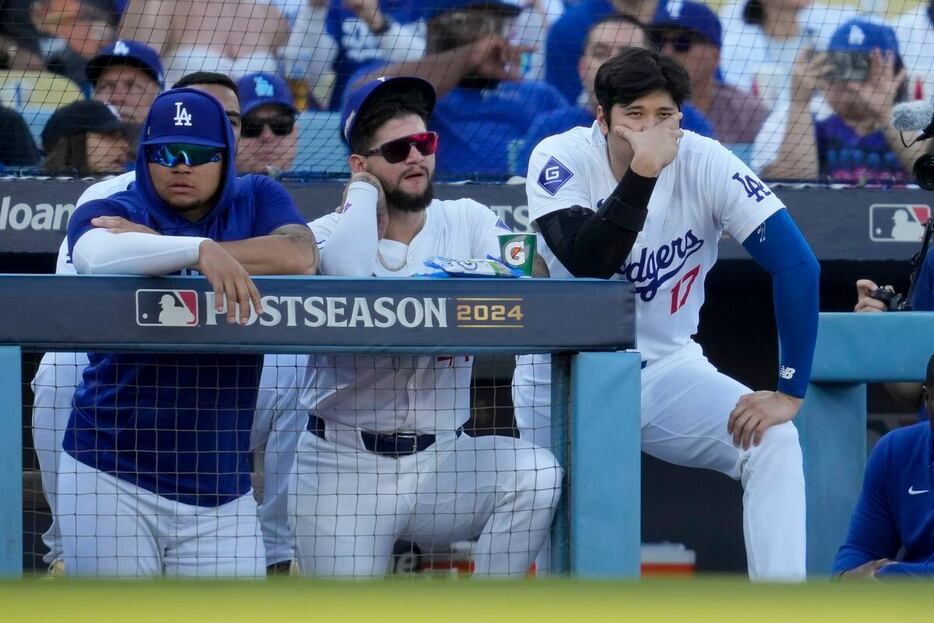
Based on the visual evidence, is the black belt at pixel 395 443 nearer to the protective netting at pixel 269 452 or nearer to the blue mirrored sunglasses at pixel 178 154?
the protective netting at pixel 269 452

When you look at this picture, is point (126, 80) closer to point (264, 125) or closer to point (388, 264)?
point (264, 125)

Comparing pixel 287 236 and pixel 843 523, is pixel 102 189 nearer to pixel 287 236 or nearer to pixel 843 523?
pixel 287 236

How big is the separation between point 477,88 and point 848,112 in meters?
1.43

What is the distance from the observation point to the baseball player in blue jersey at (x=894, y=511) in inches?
134

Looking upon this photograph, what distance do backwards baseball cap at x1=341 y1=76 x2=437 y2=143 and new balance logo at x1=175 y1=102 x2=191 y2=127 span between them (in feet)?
1.46

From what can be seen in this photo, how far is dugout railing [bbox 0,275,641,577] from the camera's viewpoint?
267cm

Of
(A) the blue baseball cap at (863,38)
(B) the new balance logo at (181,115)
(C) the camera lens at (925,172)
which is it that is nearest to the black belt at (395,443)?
(B) the new balance logo at (181,115)

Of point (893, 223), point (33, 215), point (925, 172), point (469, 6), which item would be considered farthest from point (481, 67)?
point (925, 172)

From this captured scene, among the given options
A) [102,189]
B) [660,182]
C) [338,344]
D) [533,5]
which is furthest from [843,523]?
[533,5]

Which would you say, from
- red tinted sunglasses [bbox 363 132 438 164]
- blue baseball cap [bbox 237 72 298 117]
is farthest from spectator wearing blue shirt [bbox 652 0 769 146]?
red tinted sunglasses [bbox 363 132 438 164]

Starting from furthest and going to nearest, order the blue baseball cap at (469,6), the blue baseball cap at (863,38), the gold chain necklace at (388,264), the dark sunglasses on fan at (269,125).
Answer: the blue baseball cap at (863,38) → the blue baseball cap at (469,6) → the dark sunglasses on fan at (269,125) → the gold chain necklace at (388,264)

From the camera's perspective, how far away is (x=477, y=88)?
520 centimetres

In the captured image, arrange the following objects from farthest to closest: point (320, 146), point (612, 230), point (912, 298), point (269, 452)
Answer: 1. point (320, 146)
2. point (912, 298)
3. point (269, 452)
4. point (612, 230)

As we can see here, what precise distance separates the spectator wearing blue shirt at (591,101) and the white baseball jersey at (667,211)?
191 cm
